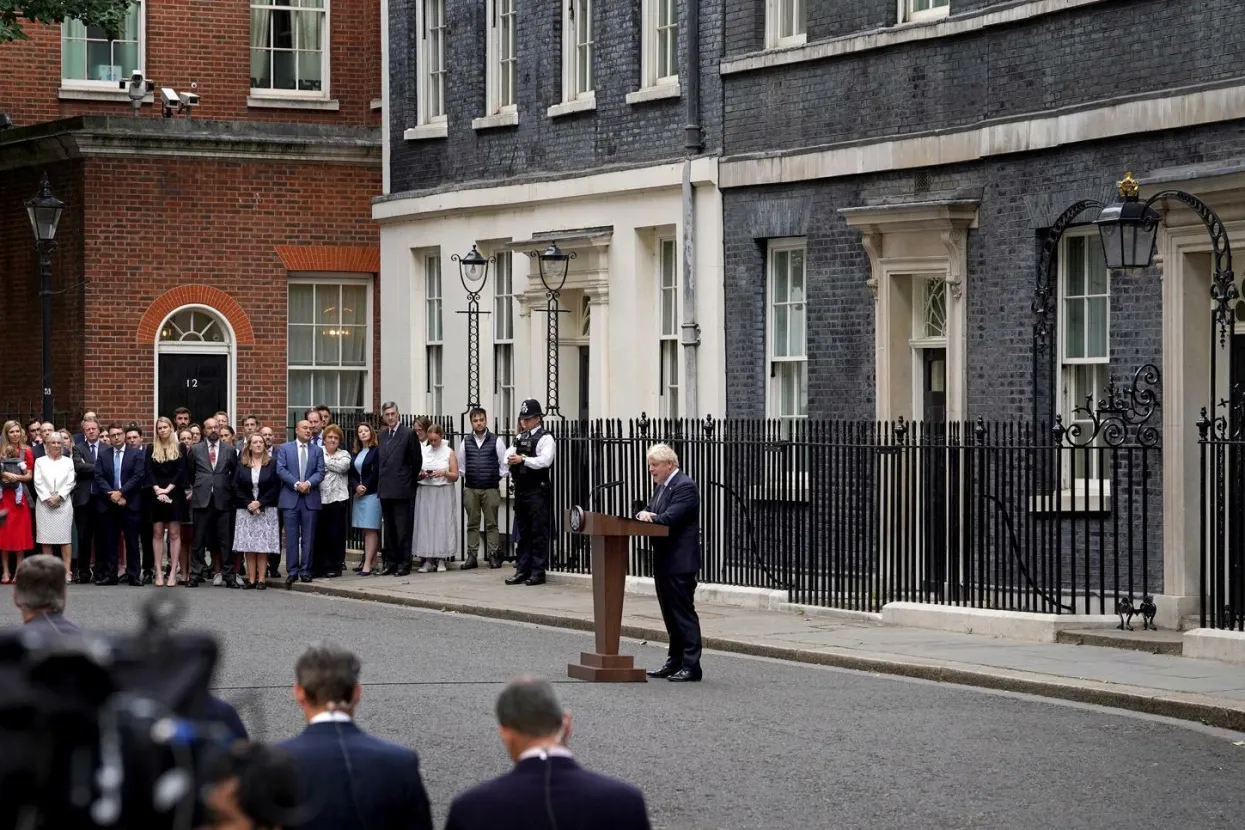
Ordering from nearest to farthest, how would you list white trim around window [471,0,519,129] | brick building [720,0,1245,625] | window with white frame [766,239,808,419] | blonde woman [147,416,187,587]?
brick building [720,0,1245,625] → window with white frame [766,239,808,419] → blonde woman [147,416,187,587] → white trim around window [471,0,519,129]

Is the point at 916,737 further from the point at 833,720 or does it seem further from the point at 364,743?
the point at 364,743

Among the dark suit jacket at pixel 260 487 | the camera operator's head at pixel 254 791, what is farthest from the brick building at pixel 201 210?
the camera operator's head at pixel 254 791

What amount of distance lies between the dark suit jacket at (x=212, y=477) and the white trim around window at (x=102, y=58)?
31.4 feet

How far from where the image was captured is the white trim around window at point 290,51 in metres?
32.3

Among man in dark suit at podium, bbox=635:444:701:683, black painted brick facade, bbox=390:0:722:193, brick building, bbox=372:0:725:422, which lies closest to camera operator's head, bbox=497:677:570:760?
man in dark suit at podium, bbox=635:444:701:683

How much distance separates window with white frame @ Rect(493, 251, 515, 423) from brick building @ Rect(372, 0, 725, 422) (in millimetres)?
25

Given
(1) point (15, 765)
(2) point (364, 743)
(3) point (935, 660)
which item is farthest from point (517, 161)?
(1) point (15, 765)

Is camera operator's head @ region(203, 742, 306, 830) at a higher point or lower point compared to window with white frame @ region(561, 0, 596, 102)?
lower

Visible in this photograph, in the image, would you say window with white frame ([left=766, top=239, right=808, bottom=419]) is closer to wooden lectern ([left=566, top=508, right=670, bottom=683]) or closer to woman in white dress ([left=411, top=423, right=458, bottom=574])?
woman in white dress ([left=411, top=423, right=458, bottom=574])

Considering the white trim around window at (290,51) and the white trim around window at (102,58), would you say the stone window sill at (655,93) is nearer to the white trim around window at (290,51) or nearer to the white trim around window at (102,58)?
the white trim around window at (290,51)

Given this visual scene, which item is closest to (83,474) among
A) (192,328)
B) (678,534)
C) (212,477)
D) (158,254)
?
(212,477)

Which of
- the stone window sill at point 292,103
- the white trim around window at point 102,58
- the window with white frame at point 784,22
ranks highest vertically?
the white trim around window at point 102,58

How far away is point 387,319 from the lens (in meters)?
30.7

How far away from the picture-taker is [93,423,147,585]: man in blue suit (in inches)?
946
